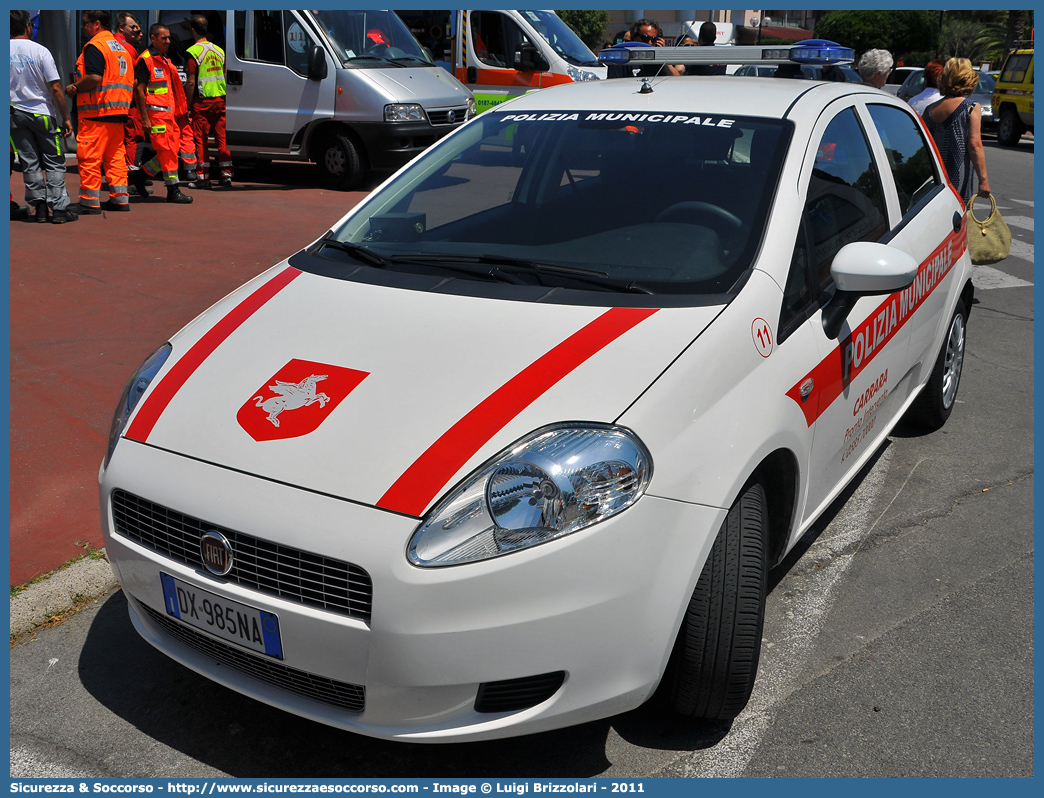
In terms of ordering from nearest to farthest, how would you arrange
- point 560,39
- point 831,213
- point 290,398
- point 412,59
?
point 290,398 → point 831,213 → point 412,59 → point 560,39

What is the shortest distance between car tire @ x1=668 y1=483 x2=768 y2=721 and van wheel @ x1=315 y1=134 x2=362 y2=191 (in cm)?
992

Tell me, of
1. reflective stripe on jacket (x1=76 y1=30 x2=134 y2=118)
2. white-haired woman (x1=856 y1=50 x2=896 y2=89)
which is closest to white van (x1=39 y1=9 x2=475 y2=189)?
reflective stripe on jacket (x1=76 y1=30 x2=134 y2=118)

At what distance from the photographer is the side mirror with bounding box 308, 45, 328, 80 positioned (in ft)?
37.2

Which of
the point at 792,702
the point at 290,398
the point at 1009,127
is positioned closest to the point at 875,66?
the point at 792,702

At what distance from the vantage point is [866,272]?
290 centimetres

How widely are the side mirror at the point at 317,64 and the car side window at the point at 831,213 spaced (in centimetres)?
898

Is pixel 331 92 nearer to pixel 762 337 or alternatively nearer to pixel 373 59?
pixel 373 59

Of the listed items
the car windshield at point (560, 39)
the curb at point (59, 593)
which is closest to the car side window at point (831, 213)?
the curb at point (59, 593)

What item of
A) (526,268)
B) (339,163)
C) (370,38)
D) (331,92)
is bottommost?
(526,268)

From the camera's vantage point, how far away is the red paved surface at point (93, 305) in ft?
12.8

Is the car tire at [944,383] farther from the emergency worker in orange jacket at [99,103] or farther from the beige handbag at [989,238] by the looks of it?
the emergency worker in orange jacket at [99,103]

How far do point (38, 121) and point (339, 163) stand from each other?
151 inches

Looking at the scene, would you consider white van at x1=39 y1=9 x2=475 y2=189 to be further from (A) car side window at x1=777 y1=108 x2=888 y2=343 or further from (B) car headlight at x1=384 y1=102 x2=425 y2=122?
(A) car side window at x1=777 y1=108 x2=888 y2=343

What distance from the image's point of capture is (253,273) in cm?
746
